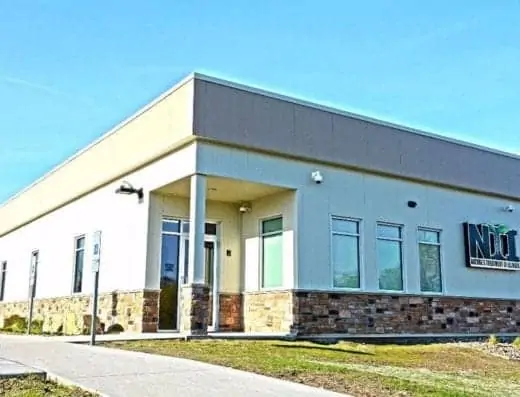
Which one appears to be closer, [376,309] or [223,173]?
[223,173]

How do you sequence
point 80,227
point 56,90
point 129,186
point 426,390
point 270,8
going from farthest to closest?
point 56,90
point 80,227
point 129,186
point 270,8
point 426,390

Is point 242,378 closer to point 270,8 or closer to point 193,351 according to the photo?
point 193,351

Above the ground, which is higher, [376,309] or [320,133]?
[320,133]

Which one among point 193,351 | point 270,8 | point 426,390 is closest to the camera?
point 426,390

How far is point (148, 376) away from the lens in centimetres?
718

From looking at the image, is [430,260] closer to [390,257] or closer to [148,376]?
[390,257]

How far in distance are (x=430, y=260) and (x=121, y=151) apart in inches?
358

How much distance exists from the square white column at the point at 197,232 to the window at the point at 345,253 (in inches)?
145

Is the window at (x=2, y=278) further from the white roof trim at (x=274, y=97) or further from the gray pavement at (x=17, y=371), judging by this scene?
the gray pavement at (x=17, y=371)

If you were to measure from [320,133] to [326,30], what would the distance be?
3721mm

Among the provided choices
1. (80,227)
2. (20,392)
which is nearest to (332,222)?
(80,227)

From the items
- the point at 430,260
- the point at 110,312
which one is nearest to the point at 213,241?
the point at 110,312

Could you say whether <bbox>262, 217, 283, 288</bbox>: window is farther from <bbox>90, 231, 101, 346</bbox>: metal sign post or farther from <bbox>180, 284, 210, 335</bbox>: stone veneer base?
<bbox>90, 231, 101, 346</bbox>: metal sign post

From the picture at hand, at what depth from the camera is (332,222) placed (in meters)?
15.4
